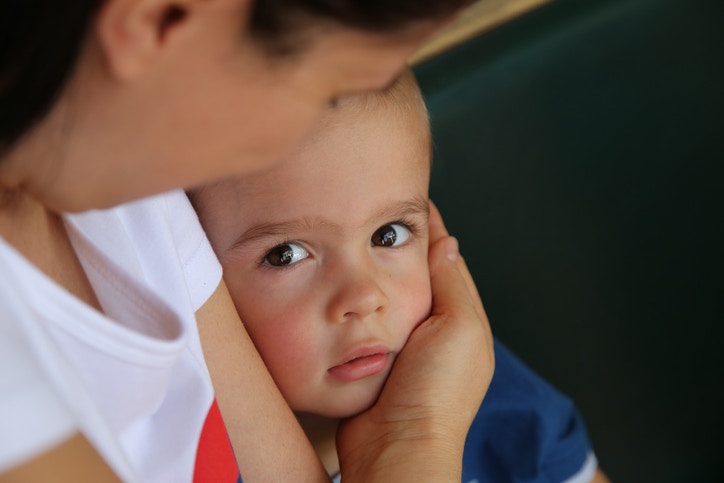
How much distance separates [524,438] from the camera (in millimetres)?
1260

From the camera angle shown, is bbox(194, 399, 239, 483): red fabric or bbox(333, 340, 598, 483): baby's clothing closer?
bbox(194, 399, 239, 483): red fabric

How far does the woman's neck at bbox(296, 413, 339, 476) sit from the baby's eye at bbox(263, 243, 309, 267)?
239 mm

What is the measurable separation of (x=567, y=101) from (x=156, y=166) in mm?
963

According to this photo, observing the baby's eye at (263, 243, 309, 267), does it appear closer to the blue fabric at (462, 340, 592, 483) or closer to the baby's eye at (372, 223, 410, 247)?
the baby's eye at (372, 223, 410, 247)

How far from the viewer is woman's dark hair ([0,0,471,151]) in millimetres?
521

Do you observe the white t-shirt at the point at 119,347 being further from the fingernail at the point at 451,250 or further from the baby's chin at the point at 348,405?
the fingernail at the point at 451,250

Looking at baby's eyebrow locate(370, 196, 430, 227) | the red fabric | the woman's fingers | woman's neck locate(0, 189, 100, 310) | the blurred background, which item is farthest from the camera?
the blurred background

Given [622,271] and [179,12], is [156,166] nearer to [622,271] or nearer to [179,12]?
[179,12]

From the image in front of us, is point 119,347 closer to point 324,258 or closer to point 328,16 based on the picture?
point 328,16

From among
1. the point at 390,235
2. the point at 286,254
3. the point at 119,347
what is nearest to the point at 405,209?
the point at 390,235

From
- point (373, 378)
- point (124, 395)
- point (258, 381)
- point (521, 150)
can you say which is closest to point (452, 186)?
point (521, 150)

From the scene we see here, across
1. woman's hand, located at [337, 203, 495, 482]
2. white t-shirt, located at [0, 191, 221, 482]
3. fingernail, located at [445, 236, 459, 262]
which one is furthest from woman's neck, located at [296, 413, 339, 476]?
white t-shirt, located at [0, 191, 221, 482]

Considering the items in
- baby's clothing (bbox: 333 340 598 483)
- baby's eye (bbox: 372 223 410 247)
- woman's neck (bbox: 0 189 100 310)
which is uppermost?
woman's neck (bbox: 0 189 100 310)

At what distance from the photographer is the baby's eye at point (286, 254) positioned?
1.08 metres
